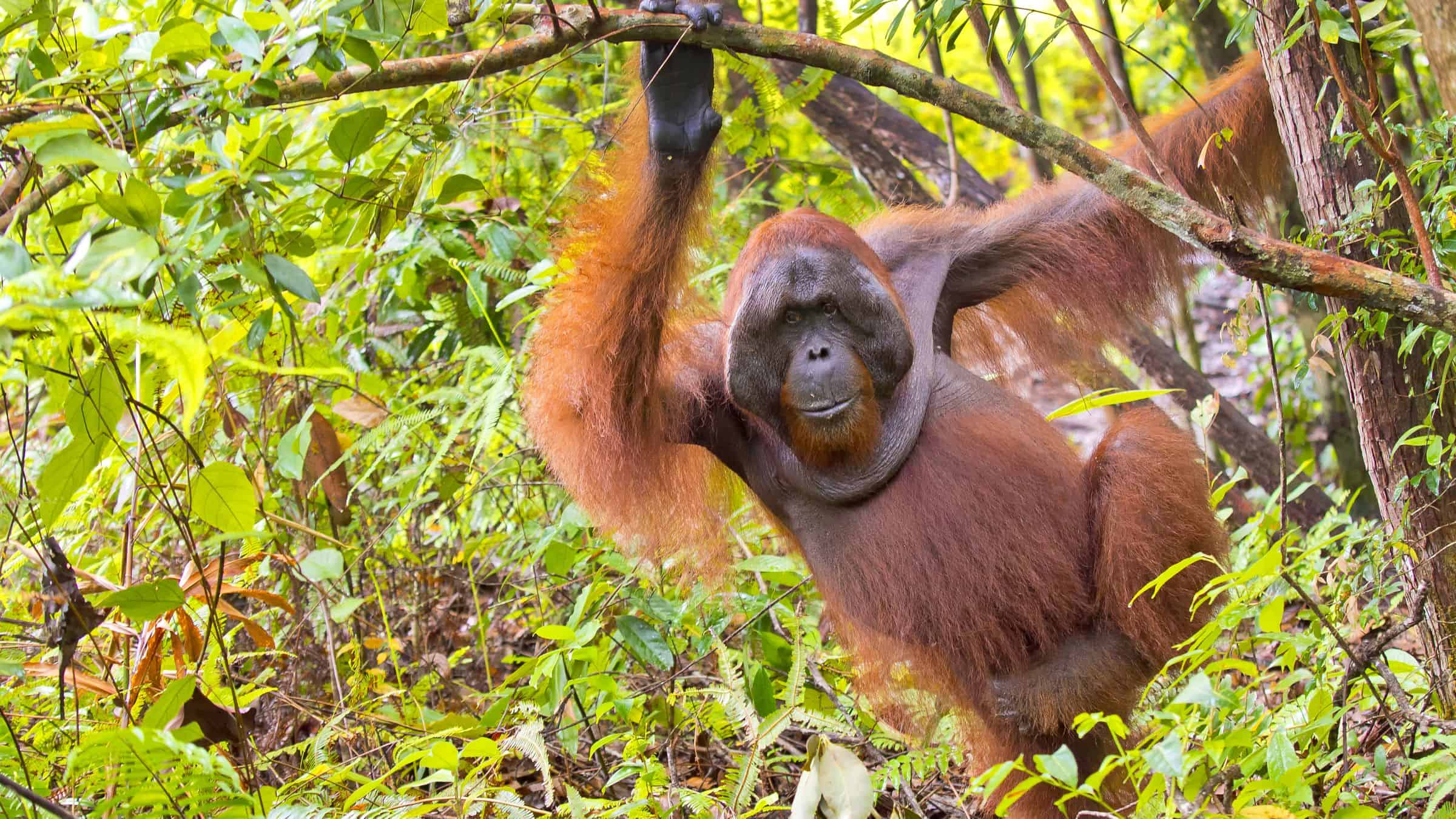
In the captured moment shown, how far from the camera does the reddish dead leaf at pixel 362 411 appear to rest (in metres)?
4.14

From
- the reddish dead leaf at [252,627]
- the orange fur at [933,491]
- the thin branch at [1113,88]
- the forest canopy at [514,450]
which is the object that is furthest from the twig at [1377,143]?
the reddish dead leaf at [252,627]

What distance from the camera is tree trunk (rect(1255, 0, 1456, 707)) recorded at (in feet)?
9.64

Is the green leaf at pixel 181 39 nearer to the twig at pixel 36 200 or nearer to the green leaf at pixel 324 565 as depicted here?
the twig at pixel 36 200

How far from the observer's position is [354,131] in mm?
2607

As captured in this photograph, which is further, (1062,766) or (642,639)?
(642,639)

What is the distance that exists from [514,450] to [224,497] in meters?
1.72

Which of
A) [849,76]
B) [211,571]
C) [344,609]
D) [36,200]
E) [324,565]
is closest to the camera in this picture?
[36,200]

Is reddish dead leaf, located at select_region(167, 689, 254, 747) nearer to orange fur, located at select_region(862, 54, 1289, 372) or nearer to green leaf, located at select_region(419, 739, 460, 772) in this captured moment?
green leaf, located at select_region(419, 739, 460, 772)

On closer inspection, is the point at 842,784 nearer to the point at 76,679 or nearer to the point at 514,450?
the point at 76,679

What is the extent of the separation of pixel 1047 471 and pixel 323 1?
2124 mm

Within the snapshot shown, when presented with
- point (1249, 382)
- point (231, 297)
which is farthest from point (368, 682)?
point (1249, 382)

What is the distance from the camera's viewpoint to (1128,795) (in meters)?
3.44

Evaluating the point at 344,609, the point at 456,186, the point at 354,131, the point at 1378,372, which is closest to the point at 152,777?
the point at 344,609

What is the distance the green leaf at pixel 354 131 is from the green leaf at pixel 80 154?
795 millimetres
